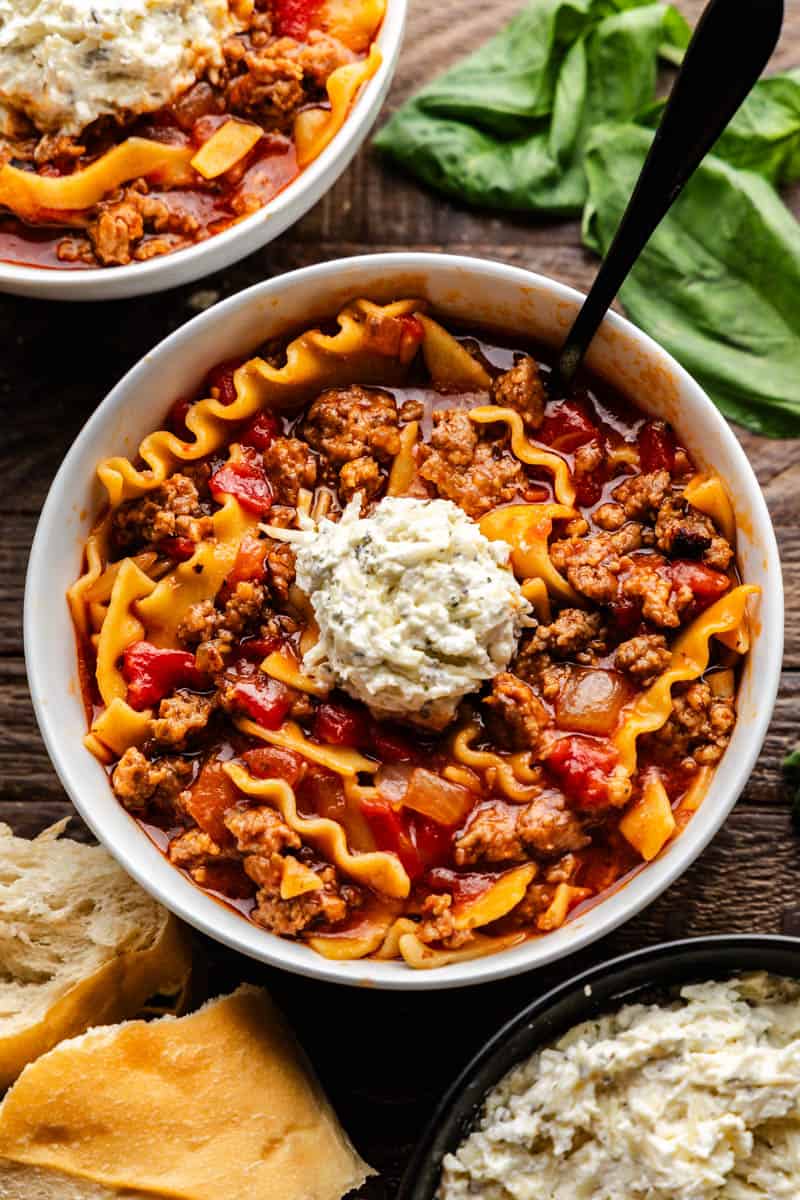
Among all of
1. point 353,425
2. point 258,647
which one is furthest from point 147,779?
point 353,425

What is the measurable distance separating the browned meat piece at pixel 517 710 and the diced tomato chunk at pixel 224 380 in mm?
1459

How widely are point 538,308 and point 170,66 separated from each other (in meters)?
1.59

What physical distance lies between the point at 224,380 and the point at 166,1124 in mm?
2683

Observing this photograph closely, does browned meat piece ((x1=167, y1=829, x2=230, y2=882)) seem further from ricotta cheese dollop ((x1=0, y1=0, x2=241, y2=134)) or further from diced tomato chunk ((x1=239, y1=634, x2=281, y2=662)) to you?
ricotta cheese dollop ((x1=0, y1=0, x2=241, y2=134))

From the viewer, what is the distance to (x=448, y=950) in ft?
16.5

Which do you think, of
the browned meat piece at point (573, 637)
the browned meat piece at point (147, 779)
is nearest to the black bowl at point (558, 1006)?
the browned meat piece at point (573, 637)

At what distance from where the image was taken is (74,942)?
5766 mm

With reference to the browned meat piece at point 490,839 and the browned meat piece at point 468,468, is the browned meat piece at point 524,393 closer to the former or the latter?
the browned meat piece at point 468,468

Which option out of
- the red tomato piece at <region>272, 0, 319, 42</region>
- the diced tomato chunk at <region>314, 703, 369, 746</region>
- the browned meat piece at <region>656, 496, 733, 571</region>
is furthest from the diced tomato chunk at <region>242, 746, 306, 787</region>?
the red tomato piece at <region>272, 0, 319, 42</region>

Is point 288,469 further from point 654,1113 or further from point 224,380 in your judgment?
point 654,1113

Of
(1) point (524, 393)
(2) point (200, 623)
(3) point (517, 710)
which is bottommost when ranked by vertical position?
(2) point (200, 623)

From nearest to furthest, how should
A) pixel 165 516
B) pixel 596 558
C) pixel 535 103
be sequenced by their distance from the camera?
1. pixel 596 558
2. pixel 165 516
3. pixel 535 103

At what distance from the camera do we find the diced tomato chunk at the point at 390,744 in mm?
5164

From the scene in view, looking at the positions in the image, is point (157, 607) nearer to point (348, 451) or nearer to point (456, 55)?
point (348, 451)
